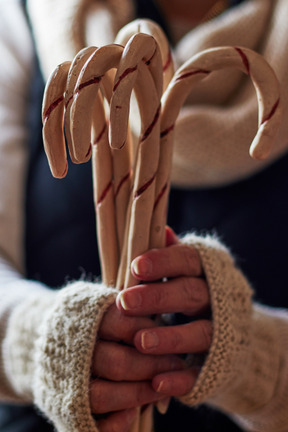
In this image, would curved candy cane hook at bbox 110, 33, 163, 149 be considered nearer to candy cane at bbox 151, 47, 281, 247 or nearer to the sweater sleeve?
candy cane at bbox 151, 47, 281, 247

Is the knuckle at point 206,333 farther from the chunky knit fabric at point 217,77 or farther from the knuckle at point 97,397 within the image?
the chunky knit fabric at point 217,77

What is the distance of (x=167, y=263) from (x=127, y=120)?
12 centimetres

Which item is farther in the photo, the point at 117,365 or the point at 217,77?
the point at 217,77

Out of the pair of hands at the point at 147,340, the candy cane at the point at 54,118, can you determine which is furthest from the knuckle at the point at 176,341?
the candy cane at the point at 54,118

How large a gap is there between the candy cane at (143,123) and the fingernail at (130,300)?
2 centimetres

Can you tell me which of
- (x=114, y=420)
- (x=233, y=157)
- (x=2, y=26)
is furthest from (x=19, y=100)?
(x=114, y=420)

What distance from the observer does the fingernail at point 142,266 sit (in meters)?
0.32

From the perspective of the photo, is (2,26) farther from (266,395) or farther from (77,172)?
(266,395)

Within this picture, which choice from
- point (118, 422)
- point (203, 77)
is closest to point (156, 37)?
point (203, 77)

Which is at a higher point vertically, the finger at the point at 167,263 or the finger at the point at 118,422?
the finger at the point at 167,263

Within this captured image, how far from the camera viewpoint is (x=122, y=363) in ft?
1.07

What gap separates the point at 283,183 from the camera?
0.51 m

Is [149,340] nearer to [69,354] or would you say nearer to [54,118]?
[69,354]

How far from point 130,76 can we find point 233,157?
247 millimetres
